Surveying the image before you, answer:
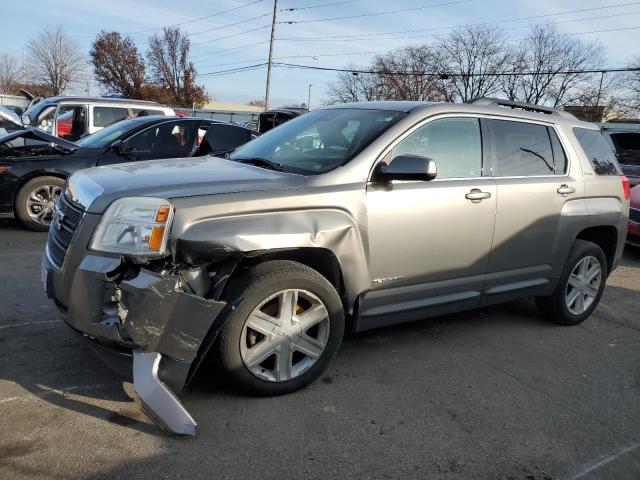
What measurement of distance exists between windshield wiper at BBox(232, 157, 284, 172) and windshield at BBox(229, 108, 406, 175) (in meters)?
0.02

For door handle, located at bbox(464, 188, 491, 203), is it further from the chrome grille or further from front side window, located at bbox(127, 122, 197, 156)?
front side window, located at bbox(127, 122, 197, 156)

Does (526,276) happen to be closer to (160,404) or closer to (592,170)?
(592,170)

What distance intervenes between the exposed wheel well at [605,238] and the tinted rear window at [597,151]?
0.53m

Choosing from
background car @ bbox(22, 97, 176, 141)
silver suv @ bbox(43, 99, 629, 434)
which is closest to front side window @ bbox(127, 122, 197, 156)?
silver suv @ bbox(43, 99, 629, 434)

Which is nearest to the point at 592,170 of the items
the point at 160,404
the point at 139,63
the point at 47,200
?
the point at 160,404

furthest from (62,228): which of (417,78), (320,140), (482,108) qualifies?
(417,78)

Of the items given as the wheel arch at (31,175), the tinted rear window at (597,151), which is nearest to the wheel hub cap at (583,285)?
the tinted rear window at (597,151)

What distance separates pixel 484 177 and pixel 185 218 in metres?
2.31

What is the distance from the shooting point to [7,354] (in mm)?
Answer: 3484

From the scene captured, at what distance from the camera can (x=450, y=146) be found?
3.88 meters

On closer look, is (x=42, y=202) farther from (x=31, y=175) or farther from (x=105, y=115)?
(x=105, y=115)

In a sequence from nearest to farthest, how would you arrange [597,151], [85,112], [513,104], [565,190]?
[565,190] < [513,104] < [597,151] < [85,112]

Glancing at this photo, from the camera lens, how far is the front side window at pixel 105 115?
11938 millimetres

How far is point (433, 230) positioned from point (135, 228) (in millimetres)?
1936
